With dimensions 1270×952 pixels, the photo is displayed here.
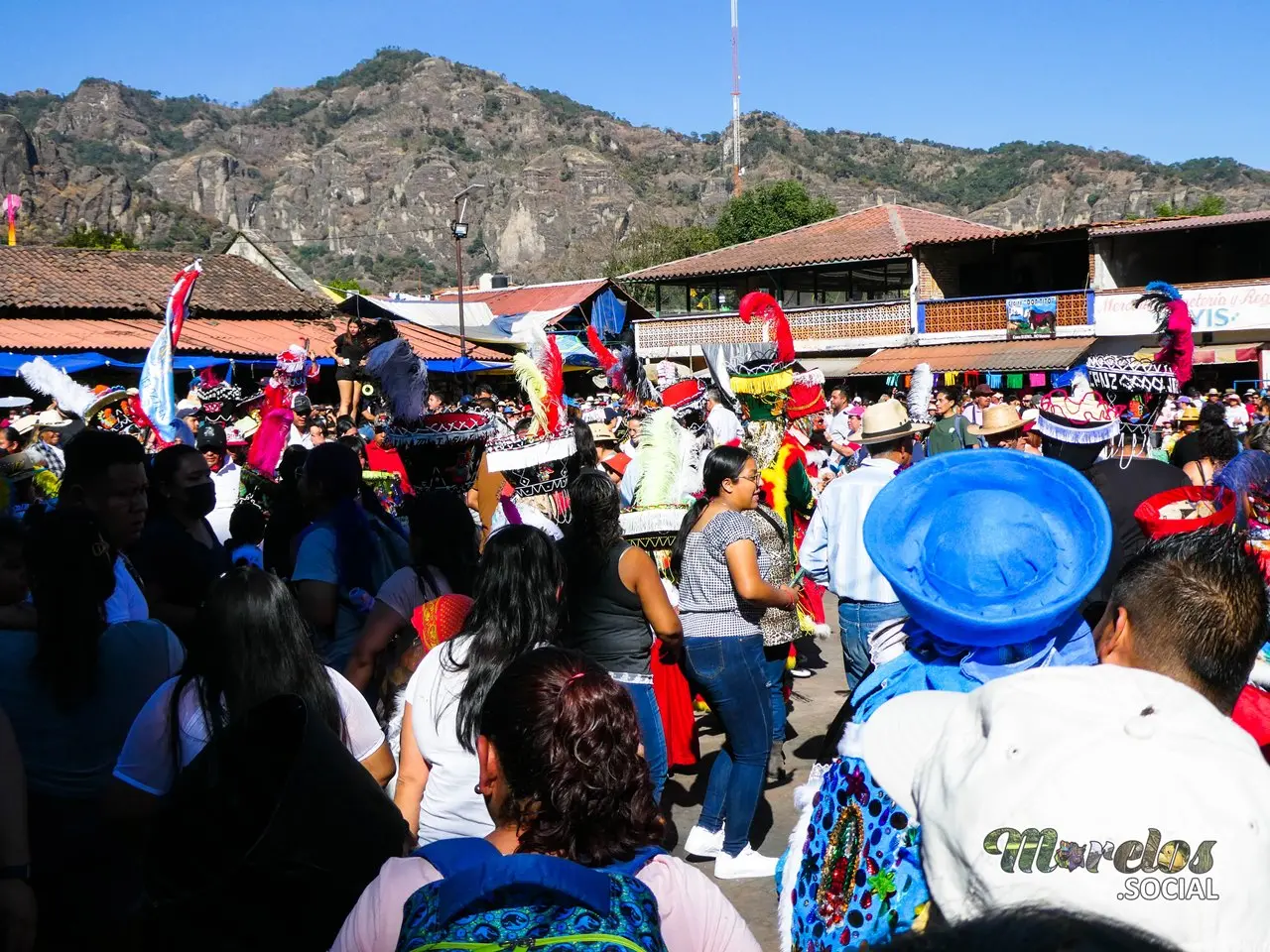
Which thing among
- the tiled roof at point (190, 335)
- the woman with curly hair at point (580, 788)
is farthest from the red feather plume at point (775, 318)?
the tiled roof at point (190, 335)

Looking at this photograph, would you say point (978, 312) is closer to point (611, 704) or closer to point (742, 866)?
point (742, 866)

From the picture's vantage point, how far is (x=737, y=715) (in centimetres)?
463

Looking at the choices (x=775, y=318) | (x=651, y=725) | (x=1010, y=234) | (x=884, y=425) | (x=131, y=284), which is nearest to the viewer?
(x=651, y=725)

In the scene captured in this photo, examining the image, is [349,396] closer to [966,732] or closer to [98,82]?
[966,732]

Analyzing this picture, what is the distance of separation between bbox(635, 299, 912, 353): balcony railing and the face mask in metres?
27.3

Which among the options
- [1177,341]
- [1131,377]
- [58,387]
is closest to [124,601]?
[1131,377]

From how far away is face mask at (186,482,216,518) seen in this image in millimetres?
4730

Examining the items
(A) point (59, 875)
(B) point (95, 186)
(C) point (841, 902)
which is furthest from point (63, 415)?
(B) point (95, 186)

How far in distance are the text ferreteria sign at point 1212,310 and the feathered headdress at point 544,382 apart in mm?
23338

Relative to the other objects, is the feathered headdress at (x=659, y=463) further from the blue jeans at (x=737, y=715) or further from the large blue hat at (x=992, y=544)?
the large blue hat at (x=992, y=544)

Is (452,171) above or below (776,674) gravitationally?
above

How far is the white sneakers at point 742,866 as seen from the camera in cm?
464

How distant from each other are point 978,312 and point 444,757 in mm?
30979
